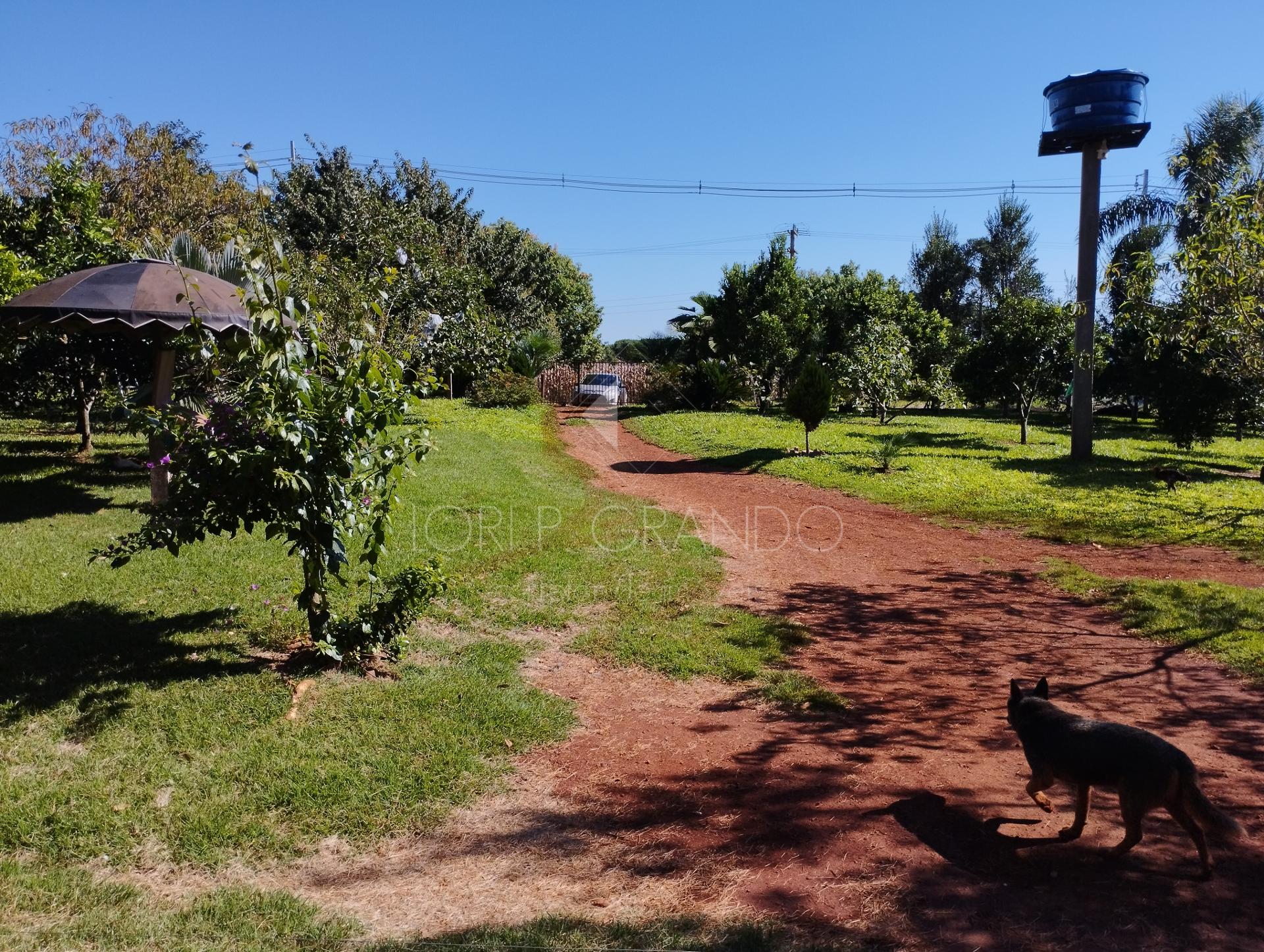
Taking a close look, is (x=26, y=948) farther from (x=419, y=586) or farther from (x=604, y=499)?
(x=604, y=499)

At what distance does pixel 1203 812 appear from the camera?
11.2ft

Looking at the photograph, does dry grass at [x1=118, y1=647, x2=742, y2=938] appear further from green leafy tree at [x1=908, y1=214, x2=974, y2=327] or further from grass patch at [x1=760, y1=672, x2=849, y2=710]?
green leafy tree at [x1=908, y1=214, x2=974, y2=327]

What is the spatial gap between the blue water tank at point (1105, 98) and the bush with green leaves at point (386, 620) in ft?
55.1

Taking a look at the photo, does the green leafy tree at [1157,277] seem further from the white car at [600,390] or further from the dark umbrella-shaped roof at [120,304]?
the white car at [600,390]

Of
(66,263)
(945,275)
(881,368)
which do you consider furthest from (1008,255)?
(66,263)

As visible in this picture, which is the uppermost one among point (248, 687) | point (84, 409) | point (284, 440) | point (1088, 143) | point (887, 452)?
point (1088, 143)

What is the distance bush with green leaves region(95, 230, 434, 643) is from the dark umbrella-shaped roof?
10.0 ft

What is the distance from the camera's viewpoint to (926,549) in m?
10.0

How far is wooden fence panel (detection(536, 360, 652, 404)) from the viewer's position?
2897 cm

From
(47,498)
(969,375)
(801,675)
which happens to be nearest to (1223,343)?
(801,675)

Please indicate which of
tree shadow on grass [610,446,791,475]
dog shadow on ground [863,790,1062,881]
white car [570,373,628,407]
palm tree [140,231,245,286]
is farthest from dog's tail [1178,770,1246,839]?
white car [570,373,628,407]

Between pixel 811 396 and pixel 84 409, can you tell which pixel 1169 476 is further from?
pixel 84 409

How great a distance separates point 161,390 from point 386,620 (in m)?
5.39

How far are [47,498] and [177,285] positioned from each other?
2779 mm
